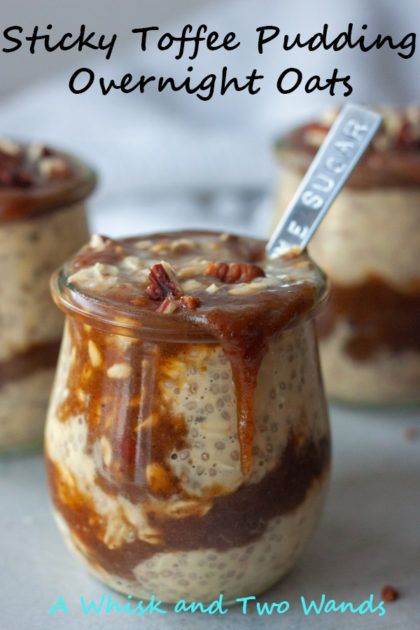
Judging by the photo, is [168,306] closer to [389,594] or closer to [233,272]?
[233,272]

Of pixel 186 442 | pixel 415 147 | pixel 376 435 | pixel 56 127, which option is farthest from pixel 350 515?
pixel 56 127

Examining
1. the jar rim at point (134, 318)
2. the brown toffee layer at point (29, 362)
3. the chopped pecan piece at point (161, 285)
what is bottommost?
the brown toffee layer at point (29, 362)

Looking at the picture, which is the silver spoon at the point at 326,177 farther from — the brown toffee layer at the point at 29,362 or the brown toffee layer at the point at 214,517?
the brown toffee layer at the point at 29,362

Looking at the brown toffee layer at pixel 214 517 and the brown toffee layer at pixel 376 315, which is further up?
the brown toffee layer at pixel 376 315

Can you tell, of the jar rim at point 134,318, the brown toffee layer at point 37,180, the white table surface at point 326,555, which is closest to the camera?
the jar rim at point 134,318

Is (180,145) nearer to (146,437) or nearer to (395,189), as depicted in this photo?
(395,189)

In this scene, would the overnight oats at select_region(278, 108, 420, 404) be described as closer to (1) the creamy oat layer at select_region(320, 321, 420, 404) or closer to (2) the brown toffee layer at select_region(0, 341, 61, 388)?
(1) the creamy oat layer at select_region(320, 321, 420, 404)

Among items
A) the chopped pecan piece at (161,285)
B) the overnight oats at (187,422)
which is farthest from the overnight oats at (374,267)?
the chopped pecan piece at (161,285)
